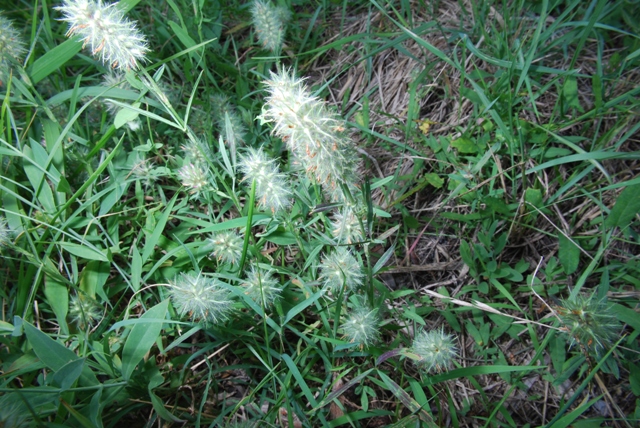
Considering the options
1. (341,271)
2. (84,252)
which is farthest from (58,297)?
(341,271)

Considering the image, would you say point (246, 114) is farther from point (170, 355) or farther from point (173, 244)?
point (170, 355)

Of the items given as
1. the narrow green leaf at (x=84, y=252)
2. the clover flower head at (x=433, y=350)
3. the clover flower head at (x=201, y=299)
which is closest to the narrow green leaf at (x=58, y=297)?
the narrow green leaf at (x=84, y=252)

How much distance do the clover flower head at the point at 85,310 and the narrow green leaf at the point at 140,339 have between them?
0.51 m

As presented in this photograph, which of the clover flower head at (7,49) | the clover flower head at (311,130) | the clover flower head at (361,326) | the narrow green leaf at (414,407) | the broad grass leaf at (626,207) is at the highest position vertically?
the clover flower head at (7,49)

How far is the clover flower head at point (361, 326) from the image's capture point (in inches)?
77.2

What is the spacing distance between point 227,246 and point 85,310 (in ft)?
2.69

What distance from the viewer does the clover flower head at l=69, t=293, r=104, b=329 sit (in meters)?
2.29

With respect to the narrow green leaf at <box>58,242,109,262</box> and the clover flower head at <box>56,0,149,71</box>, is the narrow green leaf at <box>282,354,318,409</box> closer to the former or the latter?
the narrow green leaf at <box>58,242,109,262</box>

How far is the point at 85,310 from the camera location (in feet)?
7.52

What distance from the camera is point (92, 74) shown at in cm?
316

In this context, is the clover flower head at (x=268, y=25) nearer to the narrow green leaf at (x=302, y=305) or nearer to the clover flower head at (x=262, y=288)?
the clover flower head at (x=262, y=288)

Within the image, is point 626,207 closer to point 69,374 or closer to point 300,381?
point 300,381

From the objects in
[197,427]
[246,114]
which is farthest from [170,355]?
[246,114]

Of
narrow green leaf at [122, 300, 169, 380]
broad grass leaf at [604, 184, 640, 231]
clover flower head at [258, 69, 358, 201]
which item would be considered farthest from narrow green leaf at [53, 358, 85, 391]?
broad grass leaf at [604, 184, 640, 231]
